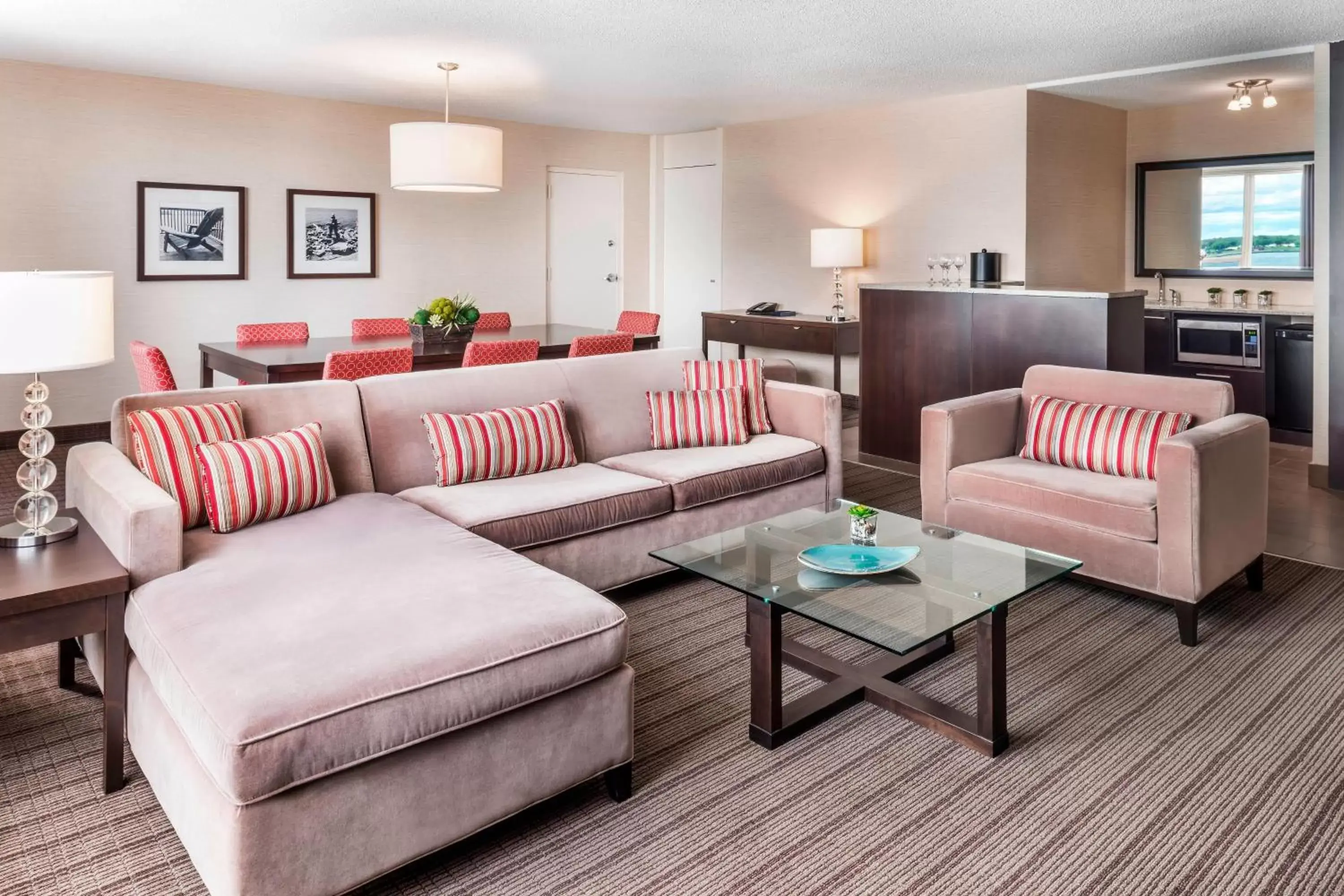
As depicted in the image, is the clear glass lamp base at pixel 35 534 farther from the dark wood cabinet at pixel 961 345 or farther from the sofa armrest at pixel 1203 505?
the dark wood cabinet at pixel 961 345

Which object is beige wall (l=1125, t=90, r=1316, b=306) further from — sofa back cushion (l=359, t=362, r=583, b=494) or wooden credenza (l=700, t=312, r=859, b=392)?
sofa back cushion (l=359, t=362, r=583, b=494)

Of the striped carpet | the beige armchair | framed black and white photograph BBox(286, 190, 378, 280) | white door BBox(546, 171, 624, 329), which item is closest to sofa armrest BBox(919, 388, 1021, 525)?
the beige armchair

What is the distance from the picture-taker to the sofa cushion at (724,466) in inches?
144

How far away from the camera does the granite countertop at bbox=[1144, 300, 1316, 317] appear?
6.32 metres

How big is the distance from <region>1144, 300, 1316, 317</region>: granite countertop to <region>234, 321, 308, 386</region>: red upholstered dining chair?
17.5 feet

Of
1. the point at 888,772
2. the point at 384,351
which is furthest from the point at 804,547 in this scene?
the point at 384,351

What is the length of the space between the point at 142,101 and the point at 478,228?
8.46 feet

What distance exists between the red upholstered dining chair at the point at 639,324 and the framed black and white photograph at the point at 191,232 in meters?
2.80

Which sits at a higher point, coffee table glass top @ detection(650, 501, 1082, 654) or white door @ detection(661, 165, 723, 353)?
white door @ detection(661, 165, 723, 353)

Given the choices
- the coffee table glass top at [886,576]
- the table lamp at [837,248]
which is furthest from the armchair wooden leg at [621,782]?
the table lamp at [837,248]

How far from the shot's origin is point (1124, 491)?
3.29 meters

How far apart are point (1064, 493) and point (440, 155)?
11.9 feet

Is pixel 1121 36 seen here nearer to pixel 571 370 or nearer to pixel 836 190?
pixel 836 190

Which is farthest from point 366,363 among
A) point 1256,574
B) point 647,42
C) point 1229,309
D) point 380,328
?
point 1229,309
